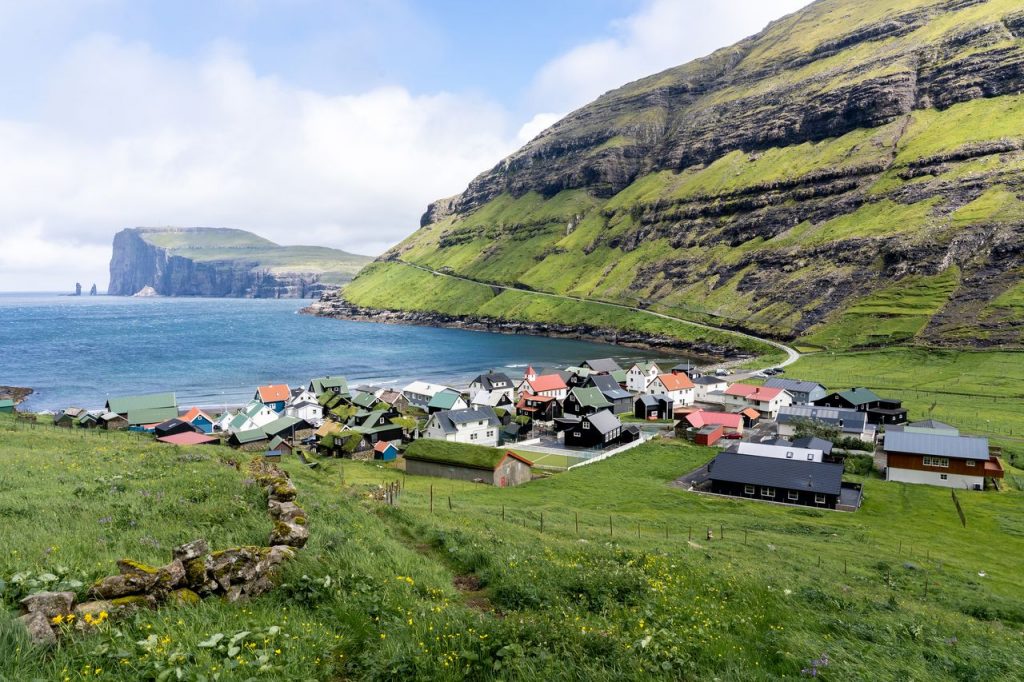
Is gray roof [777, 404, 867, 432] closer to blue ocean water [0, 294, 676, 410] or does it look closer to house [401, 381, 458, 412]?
house [401, 381, 458, 412]

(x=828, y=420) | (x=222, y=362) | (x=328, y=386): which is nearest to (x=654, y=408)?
(x=828, y=420)

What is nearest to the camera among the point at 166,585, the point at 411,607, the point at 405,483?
the point at 166,585

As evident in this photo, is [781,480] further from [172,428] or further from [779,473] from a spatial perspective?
[172,428]

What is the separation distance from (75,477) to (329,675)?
815 inches

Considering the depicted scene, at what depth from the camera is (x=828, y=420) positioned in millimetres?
76125

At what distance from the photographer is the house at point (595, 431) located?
74312 mm

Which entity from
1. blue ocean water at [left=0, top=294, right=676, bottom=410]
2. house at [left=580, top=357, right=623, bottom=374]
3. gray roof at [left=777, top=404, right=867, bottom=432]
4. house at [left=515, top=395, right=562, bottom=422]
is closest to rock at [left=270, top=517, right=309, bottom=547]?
gray roof at [left=777, top=404, right=867, bottom=432]

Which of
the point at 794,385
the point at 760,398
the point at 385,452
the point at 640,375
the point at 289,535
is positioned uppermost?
the point at 289,535

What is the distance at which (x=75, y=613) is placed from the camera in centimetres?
873

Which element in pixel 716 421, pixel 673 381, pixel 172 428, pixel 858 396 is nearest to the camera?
pixel 172 428

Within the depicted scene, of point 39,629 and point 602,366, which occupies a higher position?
point 39,629

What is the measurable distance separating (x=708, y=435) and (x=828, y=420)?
713 inches

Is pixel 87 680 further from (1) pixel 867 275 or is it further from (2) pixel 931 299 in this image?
(1) pixel 867 275

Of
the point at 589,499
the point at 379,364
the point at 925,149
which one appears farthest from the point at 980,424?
the point at 925,149
